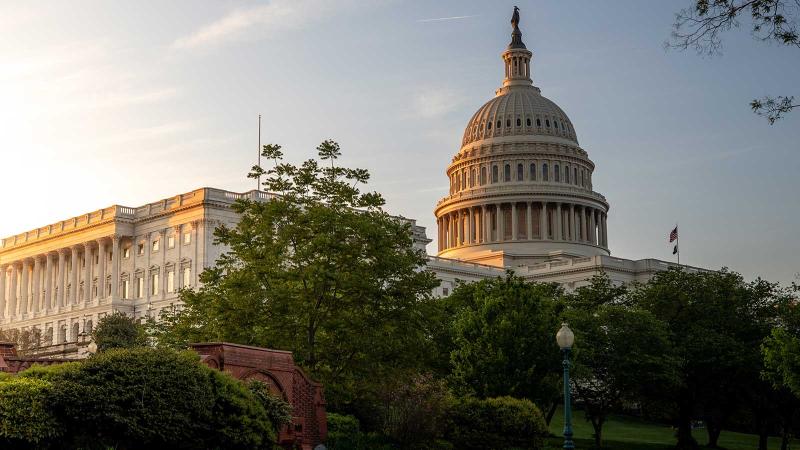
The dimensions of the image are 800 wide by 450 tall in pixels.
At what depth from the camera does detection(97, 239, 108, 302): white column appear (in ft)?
441

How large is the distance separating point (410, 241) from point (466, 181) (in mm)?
134633

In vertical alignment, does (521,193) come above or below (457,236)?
above

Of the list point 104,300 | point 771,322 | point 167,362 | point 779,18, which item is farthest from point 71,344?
point 779,18

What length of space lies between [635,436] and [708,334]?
34.8 ft

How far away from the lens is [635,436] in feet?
276

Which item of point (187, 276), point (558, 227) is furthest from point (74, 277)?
point (558, 227)

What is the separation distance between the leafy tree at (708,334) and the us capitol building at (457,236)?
1698 inches

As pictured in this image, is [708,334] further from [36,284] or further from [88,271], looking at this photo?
[36,284]

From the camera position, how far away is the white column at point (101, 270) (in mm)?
134375

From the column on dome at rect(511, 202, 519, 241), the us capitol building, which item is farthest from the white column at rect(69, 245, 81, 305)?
the column on dome at rect(511, 202, 519, 241)

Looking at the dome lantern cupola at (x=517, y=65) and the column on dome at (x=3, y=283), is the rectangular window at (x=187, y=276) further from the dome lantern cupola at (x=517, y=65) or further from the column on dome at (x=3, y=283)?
the dome lantern cupola at (x=517, y=65)

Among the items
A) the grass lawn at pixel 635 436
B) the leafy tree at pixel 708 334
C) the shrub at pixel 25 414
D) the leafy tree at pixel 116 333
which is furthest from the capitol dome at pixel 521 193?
the shrub at pixel 25 414

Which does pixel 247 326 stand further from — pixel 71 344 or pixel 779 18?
pixel 71 344

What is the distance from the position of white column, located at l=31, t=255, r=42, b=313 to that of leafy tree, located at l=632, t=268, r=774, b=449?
84.6 m
